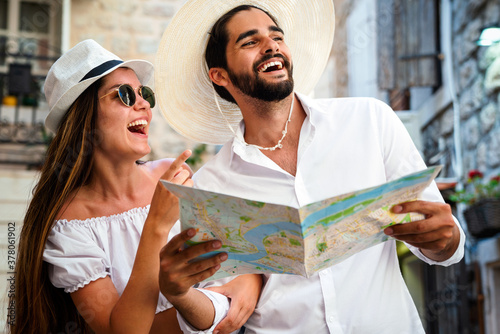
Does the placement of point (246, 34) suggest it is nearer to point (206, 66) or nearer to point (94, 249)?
point (206, 66)

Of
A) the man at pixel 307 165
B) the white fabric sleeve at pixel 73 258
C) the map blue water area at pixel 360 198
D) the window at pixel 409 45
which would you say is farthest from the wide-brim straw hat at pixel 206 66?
the window at pixel 409 45

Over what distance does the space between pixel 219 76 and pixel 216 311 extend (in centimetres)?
115

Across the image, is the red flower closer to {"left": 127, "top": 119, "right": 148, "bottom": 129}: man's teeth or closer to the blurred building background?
the blurred building background

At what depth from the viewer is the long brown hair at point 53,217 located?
2516 millimetres

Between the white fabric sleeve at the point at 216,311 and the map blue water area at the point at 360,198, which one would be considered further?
the white fabric sleeve at the point at 216,311

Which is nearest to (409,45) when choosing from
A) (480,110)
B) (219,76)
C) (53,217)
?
(480,110)

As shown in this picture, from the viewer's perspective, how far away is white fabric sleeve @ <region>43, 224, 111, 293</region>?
2398mm

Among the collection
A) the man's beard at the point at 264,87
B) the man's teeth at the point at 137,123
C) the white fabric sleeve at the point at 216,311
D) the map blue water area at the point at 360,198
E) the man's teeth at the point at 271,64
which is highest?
the man's teeth at the point at 271,64

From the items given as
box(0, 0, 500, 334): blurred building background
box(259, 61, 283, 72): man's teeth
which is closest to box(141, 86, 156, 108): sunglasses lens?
box(259, 61, 283, 72): man's teeth

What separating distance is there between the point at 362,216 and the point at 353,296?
0.57 metres

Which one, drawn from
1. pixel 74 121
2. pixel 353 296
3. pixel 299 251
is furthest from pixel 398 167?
pixel 74 121

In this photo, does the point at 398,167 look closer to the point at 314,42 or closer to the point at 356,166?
the point at 356,166

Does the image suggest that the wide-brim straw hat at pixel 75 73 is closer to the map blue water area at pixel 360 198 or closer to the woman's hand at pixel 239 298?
the woman's hand at pixel 239 298

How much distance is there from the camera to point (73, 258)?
7.95ft
